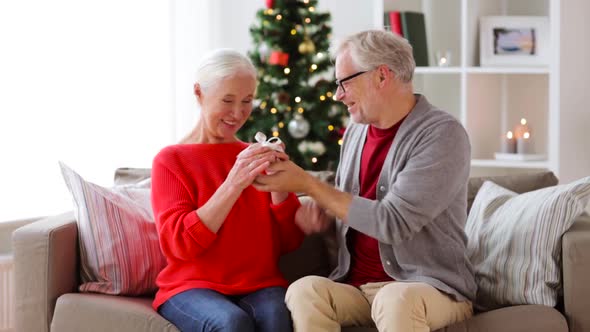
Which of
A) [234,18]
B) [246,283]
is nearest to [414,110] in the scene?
[246,283]

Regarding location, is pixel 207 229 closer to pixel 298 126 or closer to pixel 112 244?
pixel 112 244

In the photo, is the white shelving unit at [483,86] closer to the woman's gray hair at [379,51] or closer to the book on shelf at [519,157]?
the book on shelf at [519,157]

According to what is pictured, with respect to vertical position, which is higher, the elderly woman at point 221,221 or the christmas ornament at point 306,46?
the christmas ornament at point 306,46

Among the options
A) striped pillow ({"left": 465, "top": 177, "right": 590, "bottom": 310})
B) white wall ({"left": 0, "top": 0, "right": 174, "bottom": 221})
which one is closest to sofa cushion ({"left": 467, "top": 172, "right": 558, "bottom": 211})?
striped pillow ({"left": 465, "top": 177, "right": 590, "bottom": 310})

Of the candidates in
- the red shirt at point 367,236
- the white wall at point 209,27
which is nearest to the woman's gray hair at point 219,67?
the red shirt at point 367,236

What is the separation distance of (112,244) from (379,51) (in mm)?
992

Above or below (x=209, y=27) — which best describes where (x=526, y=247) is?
below

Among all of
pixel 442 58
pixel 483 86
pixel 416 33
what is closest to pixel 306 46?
pixel 416 33

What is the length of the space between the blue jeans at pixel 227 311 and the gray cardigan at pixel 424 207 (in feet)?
1.04

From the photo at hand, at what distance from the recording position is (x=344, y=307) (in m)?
2.49

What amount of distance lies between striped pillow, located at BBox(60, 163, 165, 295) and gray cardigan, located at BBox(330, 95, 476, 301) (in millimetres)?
688

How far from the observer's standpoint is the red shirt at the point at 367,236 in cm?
262

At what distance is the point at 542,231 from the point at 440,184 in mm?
404

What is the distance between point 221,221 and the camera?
2.50m
